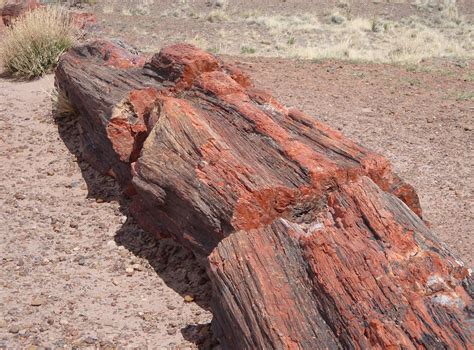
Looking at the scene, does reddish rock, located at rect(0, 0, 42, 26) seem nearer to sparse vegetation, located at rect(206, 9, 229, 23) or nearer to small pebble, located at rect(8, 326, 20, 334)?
sparse vegetation, located at rect(206, 9, 229, 23)

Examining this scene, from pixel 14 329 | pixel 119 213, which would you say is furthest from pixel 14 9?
pixel 14 329

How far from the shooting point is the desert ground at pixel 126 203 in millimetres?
4477

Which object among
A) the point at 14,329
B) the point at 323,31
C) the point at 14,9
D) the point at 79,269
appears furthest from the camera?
the point at 323,31

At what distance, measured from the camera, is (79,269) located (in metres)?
5.15

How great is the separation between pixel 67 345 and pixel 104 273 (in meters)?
0.97

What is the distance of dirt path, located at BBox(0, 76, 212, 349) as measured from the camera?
4.35 meters

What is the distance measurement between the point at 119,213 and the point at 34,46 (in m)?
4.36

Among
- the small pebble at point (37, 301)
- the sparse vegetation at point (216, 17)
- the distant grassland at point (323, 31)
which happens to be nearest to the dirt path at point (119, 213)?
the small pebble at point (37, 301)

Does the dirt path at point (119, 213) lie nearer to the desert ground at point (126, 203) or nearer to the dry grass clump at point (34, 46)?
the desert ground at point (126, 203)

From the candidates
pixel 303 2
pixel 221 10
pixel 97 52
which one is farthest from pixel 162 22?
pixel 97 52

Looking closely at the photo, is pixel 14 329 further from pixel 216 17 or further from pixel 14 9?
pixel 216 17

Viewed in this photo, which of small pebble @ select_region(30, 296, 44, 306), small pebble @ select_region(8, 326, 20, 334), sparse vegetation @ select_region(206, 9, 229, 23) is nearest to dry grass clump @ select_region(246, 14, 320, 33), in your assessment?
sparse vegetation @ select_region(206, 9, 229, 23)

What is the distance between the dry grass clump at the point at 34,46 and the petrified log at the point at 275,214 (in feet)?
10.7

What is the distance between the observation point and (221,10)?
24156mm
